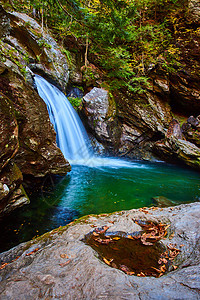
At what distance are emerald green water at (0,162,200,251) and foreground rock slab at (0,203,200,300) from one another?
140 cm

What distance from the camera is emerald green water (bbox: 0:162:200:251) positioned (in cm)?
369

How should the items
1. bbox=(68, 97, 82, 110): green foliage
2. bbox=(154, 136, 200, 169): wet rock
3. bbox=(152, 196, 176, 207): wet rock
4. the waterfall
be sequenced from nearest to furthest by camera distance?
bbox=(152, 196, 176, 207): wet rock → the waterfall → bbox=(154, 136, 200, 169): wet rock → bbox=(68, 97, 82, 110): green foliage

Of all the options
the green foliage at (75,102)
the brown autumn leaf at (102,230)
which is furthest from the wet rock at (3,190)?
the green foliage at (75,102)

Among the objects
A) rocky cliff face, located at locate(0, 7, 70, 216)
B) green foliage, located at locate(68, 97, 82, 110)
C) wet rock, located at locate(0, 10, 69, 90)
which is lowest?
rocky cliff face, located at locate(0, 7, 70, 216)

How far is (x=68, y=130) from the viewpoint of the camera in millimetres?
9383

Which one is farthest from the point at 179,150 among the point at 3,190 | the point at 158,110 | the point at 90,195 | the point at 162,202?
the point at 3,190

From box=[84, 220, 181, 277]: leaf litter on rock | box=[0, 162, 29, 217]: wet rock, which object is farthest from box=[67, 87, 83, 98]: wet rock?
box=[84, 220, 181, 277]: leaf litter on rock

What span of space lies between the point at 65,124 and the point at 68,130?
408 mm

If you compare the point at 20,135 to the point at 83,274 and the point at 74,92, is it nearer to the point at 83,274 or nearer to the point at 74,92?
the point at 83,274

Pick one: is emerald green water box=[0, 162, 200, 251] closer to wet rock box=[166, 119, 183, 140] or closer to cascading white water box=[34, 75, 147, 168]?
cascading white water box=[34, 75, 147, 168]

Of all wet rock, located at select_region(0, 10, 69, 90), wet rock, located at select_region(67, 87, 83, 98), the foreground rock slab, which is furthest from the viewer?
wet rock, located at select_region(67, 87, 83, 98)

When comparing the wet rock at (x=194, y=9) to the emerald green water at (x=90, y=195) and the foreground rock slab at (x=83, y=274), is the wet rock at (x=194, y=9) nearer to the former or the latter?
the emerald green water at (x=90, y=195)

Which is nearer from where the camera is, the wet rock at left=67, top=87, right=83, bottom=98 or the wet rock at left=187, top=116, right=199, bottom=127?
the wet rock at left=187, top=116, right=199, bottom=127

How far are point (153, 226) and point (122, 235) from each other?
26.4 inches
